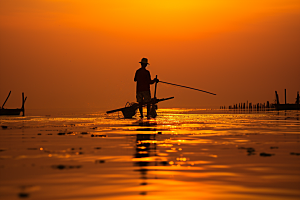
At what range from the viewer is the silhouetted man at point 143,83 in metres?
31.3

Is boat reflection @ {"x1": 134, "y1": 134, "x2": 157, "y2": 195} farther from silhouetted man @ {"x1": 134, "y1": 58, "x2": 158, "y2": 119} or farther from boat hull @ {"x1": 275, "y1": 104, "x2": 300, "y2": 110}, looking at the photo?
boat hull @ {"x1": 275, "y1": 104, "x2": 300, "y2": 110}

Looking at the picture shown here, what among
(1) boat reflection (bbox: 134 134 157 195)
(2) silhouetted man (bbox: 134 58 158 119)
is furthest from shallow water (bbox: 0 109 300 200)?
(2) silhouetted man (bbox: 134 58 158 119)

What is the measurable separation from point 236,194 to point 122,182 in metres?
1.67

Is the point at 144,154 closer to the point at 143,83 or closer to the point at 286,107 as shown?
the point at 143,83

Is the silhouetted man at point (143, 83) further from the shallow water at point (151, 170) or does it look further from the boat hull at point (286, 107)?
the boat hull at point (286, 107)

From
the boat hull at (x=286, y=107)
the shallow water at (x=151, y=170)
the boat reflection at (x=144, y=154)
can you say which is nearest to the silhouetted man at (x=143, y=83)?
the boat reflection at (x=144, y=154)

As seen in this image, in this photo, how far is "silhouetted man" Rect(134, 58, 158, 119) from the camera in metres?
31.3

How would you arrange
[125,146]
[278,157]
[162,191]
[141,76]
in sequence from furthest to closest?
[141,76] < [125,146] < [278,157] < [162,191]

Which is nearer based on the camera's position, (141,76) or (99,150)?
(99,150)

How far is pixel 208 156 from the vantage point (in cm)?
1023

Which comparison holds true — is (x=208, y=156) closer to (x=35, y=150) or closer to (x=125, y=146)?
(x=125, y=146)

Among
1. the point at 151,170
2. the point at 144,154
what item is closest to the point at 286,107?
the point at 144,154

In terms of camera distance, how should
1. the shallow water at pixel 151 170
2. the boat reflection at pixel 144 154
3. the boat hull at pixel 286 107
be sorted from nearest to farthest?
the shallow water at pixel 151 170 < the boat reflection at pixel 144 154 < the boat hull at pixel 286 107

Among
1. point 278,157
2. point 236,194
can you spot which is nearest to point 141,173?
point 236,194
